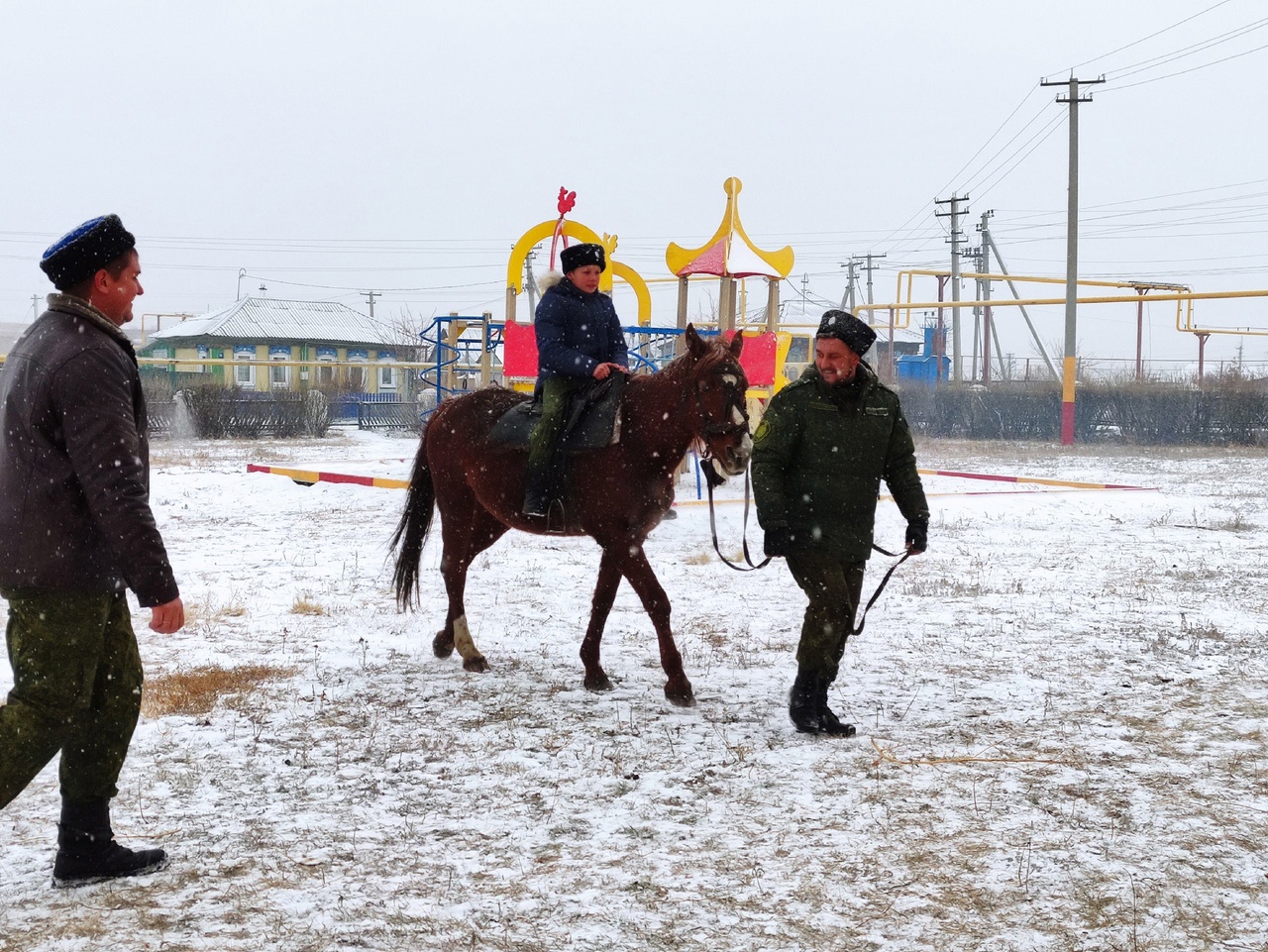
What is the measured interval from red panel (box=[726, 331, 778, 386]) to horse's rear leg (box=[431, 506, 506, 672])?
6.49m

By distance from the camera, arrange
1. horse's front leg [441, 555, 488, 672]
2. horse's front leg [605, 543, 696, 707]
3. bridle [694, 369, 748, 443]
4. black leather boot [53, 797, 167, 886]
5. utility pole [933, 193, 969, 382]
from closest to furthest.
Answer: black leather boot [53, 797, 167, 886] → bridle [694, 369, 748, 443] → horse's front leg [605, 543, 696, 707] → horse's front leg [441, 555, 488, 672] → utility pole [933, 193, 969, 382]

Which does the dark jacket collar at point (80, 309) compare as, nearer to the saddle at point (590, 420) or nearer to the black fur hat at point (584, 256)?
the saddle at point (590, 420)

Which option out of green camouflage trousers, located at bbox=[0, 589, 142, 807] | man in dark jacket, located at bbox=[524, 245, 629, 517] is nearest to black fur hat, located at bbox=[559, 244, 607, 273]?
man in dark jacket, located at bbox=[524, 245, 629, 517]

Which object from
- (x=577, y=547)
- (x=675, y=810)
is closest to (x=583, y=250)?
(x=675, y=810)

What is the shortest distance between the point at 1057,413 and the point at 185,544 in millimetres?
24536

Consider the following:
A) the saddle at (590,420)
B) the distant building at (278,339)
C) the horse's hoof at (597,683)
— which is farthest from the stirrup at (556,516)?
the distant building at (278,339)

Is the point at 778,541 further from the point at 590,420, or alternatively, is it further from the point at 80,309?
the point at 80,309

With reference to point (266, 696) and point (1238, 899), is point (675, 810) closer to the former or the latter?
point (1238, 899)

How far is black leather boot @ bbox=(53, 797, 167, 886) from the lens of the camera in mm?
3146

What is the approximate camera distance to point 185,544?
1005 centimetres

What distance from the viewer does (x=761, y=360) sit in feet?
40.5

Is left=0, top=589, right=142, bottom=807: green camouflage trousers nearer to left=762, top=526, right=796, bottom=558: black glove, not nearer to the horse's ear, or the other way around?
left=762, top=526, right=796, bottom=558: black glove

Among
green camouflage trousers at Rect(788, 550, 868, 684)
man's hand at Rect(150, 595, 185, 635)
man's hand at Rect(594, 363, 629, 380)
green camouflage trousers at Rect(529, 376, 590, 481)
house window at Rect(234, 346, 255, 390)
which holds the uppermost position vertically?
house window at Rect(234, 346, 255, 390)

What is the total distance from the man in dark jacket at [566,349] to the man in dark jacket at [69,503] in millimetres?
2556
